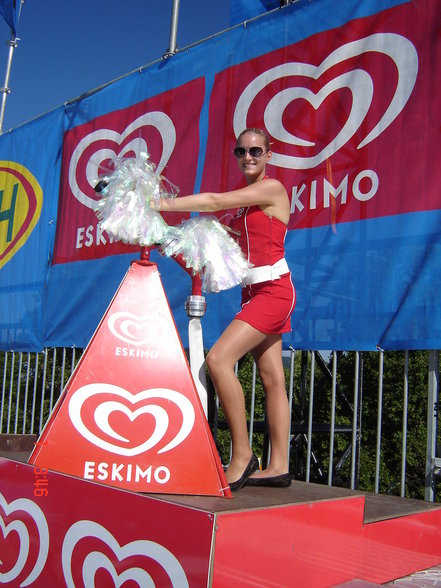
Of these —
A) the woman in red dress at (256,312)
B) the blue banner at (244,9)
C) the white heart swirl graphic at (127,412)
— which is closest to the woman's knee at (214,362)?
the woman in red dress at (256,312)

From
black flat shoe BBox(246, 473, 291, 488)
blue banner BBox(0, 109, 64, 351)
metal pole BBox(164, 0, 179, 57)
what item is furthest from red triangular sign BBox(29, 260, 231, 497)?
blue banner BBox(0, 109, 64, 351)

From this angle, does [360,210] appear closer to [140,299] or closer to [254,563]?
[140,299]

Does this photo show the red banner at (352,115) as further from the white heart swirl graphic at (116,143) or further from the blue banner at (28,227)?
the blue banner at (28,227)

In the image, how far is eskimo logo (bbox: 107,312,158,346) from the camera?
2074 millimetres

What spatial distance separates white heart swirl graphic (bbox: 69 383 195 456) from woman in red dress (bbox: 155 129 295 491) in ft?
0.54

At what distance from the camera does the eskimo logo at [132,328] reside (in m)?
2.07

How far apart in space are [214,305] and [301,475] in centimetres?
158

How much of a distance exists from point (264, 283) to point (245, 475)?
685 mm

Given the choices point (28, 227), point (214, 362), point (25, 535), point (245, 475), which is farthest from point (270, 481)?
point (28, 227)

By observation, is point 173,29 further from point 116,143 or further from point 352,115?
point 352,115

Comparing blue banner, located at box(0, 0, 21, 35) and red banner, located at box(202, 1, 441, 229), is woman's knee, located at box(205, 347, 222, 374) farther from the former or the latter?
blue banner, located at box(0, 0, 21, 35)

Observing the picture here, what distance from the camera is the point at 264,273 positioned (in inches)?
86.4

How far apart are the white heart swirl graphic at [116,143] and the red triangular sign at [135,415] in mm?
2088

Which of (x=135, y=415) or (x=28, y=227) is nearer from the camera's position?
(x=135, y=415)
